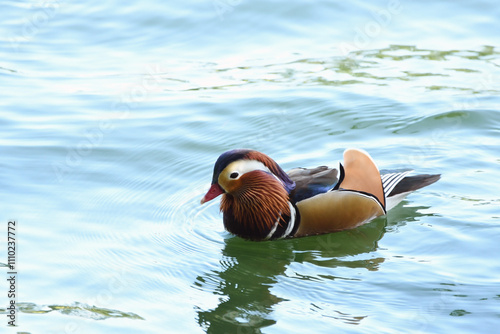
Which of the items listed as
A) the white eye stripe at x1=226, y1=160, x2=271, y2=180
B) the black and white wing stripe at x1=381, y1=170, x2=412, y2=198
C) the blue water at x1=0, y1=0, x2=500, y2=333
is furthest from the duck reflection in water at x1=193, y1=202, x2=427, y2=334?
the white eye stripe at x1=226, y1=160, x2=271, y2=180

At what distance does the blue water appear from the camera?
569 centimetres

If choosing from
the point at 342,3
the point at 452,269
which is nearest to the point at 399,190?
the point at 452,269

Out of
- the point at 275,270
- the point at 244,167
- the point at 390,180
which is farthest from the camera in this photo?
the point at 390,180

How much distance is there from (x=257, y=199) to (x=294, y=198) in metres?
0.32

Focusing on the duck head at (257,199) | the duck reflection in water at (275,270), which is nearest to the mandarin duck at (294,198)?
the duck head at (257,199)

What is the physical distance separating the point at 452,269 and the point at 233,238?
190cm

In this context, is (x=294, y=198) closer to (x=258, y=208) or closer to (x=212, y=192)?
(x=258, y=208)

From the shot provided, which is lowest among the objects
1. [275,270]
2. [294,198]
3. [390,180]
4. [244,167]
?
[275,270]

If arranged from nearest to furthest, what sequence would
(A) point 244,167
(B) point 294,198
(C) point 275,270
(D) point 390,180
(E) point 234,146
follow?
1. (C) point 275,270
2. (A) point 244,167
3. (B) point 294,198
4. (D) point 390,180
5. (E) point 234,146

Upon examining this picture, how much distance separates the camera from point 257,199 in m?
6.97

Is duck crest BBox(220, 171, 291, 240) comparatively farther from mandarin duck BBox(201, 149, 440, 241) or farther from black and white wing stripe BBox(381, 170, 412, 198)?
black and white wing stripe BBox(381, 170, 412, 198)

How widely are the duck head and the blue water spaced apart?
17cm

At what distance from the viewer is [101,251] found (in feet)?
21.4

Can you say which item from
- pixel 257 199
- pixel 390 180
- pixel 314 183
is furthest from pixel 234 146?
pixel 390 180
